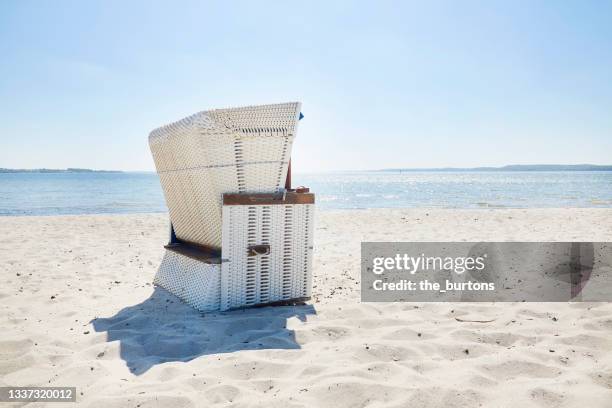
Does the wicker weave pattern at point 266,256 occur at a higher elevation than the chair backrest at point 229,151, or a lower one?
lower

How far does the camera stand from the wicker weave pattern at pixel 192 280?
3.96 m

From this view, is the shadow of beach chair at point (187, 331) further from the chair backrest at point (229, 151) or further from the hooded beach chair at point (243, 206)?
the chair backrest at point (229, 151)

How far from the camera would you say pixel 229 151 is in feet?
12.3

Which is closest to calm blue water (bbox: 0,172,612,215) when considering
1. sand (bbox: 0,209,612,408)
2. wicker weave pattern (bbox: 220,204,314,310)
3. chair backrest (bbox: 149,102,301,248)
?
sand (bbox: 0,209,612,408)

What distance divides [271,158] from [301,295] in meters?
1.41

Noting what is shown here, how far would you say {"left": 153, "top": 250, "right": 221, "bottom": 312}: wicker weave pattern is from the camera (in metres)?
3.96

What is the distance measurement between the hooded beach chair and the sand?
24 centimetres

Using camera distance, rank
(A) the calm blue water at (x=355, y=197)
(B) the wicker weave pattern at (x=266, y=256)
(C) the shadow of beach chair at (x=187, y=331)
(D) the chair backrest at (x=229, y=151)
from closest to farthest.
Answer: (C) the shadow of beach chair at (x=187, y=331) → (D) the chair backrest at (x=229, y=151) → (B) the wicker weave pattern at (x=266, y=256) → (A) the calm blue water at (x=355, y=197)

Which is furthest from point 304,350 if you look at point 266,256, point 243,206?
point 243,206

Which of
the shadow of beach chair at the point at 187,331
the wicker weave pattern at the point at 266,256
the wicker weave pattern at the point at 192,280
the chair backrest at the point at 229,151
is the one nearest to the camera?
the shadow of beach chair at the point at 187,331

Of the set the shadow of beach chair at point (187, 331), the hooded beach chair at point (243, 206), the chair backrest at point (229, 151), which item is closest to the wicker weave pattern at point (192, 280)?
the hooded beach chair at point (243, 206)

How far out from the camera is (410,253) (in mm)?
6574

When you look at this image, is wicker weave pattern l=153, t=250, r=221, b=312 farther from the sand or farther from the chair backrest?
the chair backrest

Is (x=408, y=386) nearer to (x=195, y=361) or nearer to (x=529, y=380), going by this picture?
(x=529, y=380)
